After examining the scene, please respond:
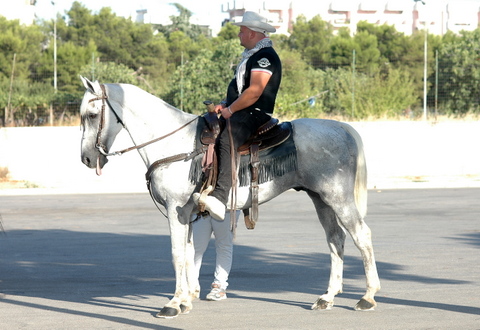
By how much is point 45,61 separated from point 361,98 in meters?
22.3

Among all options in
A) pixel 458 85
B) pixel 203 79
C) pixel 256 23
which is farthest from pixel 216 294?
pixel 458 85

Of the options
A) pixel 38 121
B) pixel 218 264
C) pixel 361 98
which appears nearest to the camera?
pixel 218 264

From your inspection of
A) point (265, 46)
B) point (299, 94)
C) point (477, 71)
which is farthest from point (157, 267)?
point (477, 71)

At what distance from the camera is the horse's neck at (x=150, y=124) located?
7.26 meters

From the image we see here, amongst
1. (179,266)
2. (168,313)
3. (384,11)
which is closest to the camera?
(168,313)

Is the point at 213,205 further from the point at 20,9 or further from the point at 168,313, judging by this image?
the point at 20,9

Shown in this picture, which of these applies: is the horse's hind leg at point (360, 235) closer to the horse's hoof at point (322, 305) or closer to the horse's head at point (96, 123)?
the horse's hoof at point (322, 305)

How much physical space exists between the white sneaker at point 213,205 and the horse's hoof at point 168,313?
99 centimetres

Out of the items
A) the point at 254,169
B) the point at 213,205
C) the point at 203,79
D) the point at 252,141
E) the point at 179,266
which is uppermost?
the point at 203,79

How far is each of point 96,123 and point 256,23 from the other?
1.79 meters

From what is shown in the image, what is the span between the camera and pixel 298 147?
7312 millimetres

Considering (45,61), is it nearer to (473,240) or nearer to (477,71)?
(477,71)

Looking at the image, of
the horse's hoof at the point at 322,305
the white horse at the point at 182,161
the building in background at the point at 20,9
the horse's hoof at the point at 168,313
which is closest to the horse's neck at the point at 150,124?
the white horse at the point at 182,161

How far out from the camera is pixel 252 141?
7211 mm
